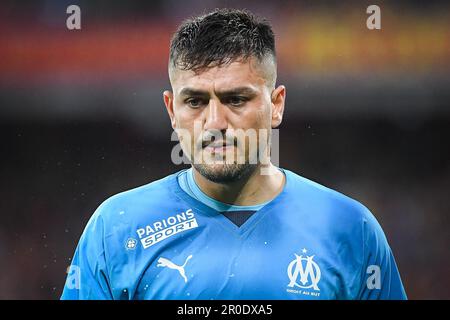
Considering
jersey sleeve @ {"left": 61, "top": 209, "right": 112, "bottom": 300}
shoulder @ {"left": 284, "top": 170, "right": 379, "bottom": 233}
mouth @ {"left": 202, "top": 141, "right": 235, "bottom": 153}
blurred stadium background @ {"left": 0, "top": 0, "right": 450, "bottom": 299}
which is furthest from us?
blurred stadium background @ {"left": 0, "top": 0, "right": 450, "bottom": 299}

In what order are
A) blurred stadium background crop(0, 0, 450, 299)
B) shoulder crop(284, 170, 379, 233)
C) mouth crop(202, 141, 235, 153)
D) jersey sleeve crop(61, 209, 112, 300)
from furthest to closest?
blurred stadium background crop(0, 0, 450, 299) → shoulder crop(284, 170, 379, 233) → jersey sleeve crop(61, 209, 112, 300) → mouth crop(202, 141, 235, 153)

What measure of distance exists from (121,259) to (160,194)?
359 mm

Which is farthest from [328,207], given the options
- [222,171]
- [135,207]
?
[135,207]

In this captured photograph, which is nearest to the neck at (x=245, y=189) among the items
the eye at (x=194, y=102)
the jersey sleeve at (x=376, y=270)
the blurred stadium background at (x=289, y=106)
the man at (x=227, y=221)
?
the man at (x=227, y=221)

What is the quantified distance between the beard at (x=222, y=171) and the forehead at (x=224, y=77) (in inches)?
12.0

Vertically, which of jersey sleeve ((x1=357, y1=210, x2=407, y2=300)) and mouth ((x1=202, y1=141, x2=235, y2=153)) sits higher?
mouth ((x1=202, y1=141, x2=235, y2=153))

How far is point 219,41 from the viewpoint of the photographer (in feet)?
9.16

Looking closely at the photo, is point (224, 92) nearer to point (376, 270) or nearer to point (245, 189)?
point (245, 189)

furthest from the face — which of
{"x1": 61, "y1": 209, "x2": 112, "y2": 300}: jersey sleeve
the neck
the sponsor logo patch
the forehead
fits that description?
{"x1": 61, "y1": 209, "x2": 112, "y2": 300}: jersey sleeve

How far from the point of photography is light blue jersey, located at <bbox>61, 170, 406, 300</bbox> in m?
2.79

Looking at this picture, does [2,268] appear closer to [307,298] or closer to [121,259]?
[121,259]

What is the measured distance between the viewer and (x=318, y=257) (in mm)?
2859

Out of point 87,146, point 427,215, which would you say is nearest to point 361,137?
point 427,215

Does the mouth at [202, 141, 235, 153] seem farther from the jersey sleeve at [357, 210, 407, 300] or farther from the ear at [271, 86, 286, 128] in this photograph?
the jersey sleeve at [357, 210, 407, 300]
